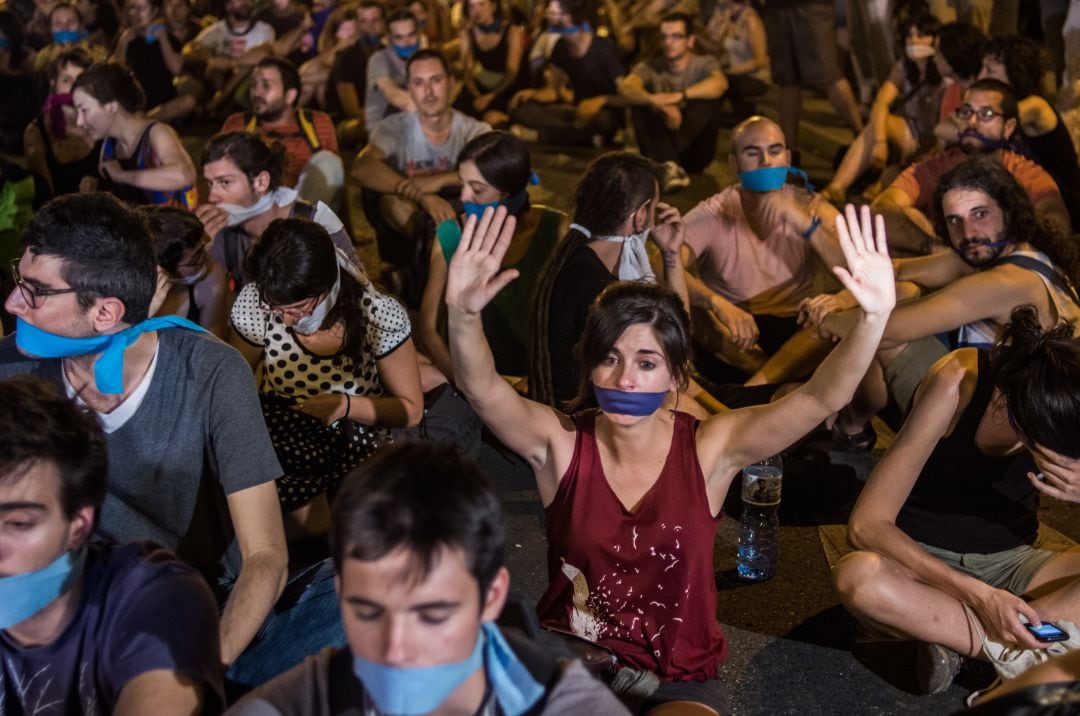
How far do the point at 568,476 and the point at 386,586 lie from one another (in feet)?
3.99

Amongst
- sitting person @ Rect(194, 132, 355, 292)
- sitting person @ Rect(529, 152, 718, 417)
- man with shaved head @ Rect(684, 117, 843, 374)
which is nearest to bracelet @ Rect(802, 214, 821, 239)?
man with shaved head @ Rect(684, 117, 843, 374)

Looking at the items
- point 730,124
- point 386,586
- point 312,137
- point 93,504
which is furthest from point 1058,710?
point 730,124

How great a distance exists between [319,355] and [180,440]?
125 cm

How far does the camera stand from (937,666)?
3.47 metres

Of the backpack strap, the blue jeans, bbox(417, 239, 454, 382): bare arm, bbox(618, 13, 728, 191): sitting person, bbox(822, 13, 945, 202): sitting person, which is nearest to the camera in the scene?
the blue jeans

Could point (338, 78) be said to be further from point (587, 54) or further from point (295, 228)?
point (295, 228)

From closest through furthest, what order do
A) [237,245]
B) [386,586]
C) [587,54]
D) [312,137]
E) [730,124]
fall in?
[386,586] < [237,245] < [312,137] < [587,54] < [730,124]

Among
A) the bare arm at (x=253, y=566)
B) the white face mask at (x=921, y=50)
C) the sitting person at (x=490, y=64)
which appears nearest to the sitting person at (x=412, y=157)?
the white face mask at (x=921, y=50)

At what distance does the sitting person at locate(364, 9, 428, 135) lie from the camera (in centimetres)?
859

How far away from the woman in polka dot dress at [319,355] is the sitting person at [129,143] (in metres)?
2.11

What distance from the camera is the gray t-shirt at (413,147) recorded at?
274 inches

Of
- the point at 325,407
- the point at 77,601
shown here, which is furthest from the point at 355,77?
the point at 77,601

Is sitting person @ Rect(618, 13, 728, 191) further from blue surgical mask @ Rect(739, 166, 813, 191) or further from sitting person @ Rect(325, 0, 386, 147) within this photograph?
blue surgical mask @ Rect(739, 166, 813, 191)

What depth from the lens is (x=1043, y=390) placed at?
3.10 metres
